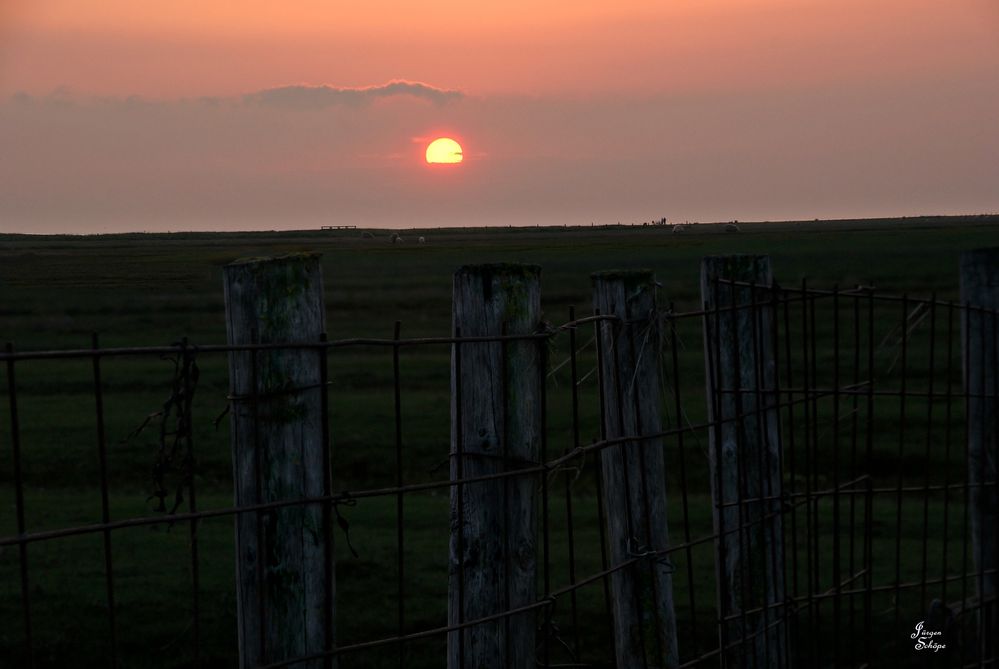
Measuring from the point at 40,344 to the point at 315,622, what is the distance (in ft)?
104

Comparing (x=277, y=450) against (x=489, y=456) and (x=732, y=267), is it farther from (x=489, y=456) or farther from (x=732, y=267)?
(x=732, y=267)

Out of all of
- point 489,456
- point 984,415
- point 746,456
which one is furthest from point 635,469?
A: point 984,415

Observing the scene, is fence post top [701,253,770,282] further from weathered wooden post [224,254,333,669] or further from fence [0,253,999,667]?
weathered wooden post [224,254,333,669]

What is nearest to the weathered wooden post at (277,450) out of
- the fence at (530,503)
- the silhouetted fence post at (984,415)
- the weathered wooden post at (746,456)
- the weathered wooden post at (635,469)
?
the fence at (530,503)

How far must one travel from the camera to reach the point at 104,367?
2706cm

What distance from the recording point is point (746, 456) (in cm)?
471

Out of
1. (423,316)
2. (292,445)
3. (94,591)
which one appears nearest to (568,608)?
(94,591)

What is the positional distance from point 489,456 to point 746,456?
181 centimetres

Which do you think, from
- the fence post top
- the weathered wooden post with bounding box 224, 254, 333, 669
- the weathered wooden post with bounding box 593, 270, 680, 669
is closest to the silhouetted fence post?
the fence post top

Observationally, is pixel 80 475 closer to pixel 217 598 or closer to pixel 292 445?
pixel 217 598

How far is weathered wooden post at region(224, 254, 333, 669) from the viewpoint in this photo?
9.12ft

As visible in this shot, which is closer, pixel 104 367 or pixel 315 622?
pixel 315 622

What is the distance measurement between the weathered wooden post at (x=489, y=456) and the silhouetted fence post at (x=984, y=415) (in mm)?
3100

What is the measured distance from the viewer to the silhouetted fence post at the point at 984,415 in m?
5.48
